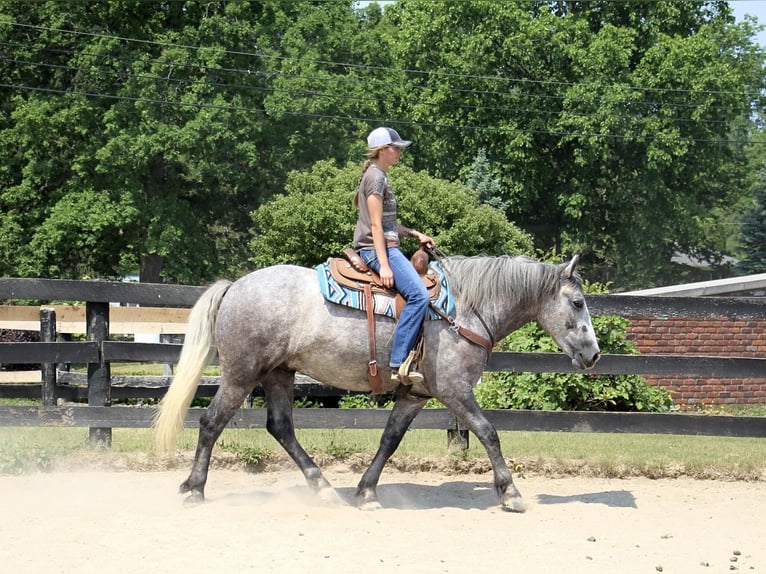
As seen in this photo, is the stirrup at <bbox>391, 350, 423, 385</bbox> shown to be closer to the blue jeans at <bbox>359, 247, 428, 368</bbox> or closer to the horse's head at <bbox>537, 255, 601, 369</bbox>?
the blue jeans at <bbox>359, 247, 428, 368</bbox>

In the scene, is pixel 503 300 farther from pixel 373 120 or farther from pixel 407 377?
pixel 373 120

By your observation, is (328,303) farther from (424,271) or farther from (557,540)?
(557,540)

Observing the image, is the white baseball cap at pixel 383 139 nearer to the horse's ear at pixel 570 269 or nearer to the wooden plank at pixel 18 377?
the horse's ear at pixel 570 269

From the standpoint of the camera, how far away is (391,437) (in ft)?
24.2

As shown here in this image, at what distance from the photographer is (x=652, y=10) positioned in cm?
3872

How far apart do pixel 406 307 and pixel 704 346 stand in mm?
11408

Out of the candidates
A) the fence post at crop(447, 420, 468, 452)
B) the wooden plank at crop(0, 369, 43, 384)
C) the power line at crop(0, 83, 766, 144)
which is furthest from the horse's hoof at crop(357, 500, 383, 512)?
the power line at crop(0, 83, 766, 144)

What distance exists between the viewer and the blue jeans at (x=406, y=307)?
6.88 m

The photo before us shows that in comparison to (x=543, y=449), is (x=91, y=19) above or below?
above

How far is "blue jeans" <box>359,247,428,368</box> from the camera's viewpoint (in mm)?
6879

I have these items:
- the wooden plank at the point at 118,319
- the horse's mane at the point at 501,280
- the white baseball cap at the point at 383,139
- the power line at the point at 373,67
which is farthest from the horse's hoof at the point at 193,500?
the power line at the point at 373,67

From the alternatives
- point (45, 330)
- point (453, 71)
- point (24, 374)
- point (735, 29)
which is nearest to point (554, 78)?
point (453, 71)

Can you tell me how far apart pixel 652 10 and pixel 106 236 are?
75.5ft

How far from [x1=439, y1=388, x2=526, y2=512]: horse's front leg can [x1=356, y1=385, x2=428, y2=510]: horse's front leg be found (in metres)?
0.42
